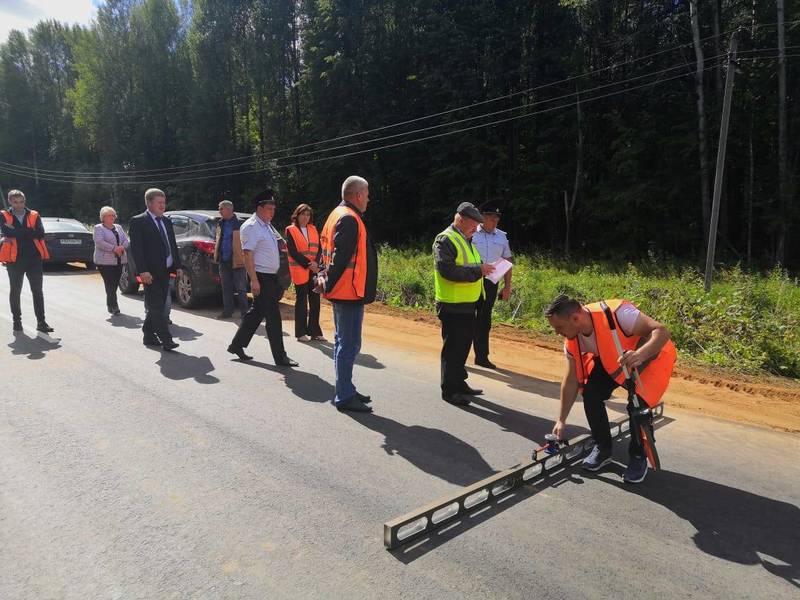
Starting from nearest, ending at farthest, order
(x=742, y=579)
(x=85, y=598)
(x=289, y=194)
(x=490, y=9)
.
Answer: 1. (x=85, y=598)
2. (x=742, y=579)
3. (x=490, y=9)
4. (x=289, y=194)

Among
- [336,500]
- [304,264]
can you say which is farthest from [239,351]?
[336,500]

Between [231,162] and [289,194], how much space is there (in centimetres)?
724

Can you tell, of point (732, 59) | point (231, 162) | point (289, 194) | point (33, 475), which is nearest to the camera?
point (33, 475)

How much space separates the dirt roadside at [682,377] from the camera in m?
5.42

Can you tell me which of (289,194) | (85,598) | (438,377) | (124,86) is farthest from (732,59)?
(124,86)

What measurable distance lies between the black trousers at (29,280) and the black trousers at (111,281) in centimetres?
148

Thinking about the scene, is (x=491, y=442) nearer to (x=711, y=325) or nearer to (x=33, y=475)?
(x=33, y=475)

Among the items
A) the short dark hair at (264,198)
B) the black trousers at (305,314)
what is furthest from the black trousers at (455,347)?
the black trousers at (305,314)

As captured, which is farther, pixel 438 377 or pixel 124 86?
pixel 124 86

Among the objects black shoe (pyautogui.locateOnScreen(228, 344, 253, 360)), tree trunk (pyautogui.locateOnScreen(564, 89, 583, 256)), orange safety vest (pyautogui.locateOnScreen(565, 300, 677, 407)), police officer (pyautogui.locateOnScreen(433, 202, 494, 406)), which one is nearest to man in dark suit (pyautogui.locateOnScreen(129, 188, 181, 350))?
black shoe (pyautogui.locateOnScreen(228, 344, 253, 360))

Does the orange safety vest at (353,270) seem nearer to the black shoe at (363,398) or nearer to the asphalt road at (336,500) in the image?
the black shoe at (363,398)

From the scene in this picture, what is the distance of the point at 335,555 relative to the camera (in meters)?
2.85

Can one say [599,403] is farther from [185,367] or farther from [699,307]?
[699,307]

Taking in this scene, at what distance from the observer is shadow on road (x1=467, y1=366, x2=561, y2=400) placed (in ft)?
19.2
